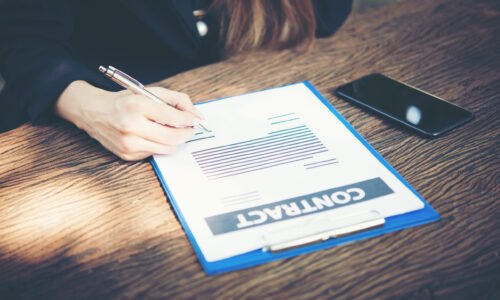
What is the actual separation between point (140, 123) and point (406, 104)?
44cm

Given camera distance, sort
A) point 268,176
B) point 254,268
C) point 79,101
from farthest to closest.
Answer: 1. point 79,101
2. point 268,176
3. point 254,268

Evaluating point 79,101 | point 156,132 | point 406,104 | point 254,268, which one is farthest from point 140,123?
point 406,104

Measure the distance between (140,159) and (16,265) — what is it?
0.75ft

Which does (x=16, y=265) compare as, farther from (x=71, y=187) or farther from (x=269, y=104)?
(x=269, y=104)

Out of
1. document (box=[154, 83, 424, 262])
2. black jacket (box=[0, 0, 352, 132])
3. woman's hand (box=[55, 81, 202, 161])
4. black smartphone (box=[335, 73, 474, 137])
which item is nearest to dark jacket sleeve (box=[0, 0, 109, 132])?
black jacket (box=[0, 0, 352, 132])

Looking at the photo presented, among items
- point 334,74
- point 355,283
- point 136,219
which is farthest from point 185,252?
point 334,74

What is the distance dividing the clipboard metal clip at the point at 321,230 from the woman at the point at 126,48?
0.24 m

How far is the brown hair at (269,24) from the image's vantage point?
1071 millimetres

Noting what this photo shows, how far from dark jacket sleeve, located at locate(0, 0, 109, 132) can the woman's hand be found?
0.11 meters

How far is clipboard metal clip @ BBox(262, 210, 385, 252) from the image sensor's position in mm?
563

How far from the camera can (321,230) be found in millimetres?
579

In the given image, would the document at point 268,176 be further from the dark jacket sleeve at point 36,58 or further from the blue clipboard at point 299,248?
the dark jacket sleeve at point 36,58

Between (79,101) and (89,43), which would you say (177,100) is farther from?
(89,43)

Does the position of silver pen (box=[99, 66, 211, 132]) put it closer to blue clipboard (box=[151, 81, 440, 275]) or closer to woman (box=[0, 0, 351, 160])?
woman (box=[0, 0, 351, 160])
